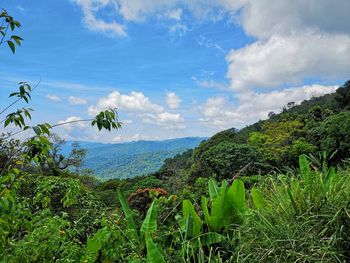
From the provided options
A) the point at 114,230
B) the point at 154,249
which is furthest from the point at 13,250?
the point at 154,249

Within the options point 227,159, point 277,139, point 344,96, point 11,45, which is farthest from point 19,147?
point 344,96

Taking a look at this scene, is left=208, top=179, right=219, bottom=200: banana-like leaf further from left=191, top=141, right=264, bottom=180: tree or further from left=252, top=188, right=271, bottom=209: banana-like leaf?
left=191, top=141, right=264, bottom=180: tree

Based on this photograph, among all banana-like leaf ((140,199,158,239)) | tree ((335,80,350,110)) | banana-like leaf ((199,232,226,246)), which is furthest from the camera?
tree ((335,80,350,110))

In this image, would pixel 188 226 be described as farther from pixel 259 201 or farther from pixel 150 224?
pixel 259 201

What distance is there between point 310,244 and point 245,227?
62 cm

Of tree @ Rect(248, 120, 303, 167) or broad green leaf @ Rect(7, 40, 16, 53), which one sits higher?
broad green leaf @ Rect(7, 40, 16, 53)

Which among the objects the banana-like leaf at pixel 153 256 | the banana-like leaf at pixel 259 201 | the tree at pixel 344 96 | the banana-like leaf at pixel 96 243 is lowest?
the banana-like leaf at pixel 153 256

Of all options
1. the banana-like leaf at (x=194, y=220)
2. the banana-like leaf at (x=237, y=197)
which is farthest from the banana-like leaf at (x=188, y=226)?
the banana-like leaf at (x=237, y=197)

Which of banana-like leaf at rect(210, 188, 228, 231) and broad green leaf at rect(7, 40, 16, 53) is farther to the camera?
banana-like leaf at rect(210, 188, 228, 231)

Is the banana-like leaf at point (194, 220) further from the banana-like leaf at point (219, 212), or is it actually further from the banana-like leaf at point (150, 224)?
the banana-like leaf at point (150, 224)

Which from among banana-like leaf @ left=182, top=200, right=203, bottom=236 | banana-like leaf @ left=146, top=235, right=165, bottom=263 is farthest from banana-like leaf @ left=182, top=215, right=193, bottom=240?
banana-like leaf @ left=146, top=235, right=165, bottom=263

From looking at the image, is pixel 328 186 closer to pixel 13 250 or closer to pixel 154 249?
pixel 154 249

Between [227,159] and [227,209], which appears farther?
[227,159]

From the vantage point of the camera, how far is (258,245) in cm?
293
